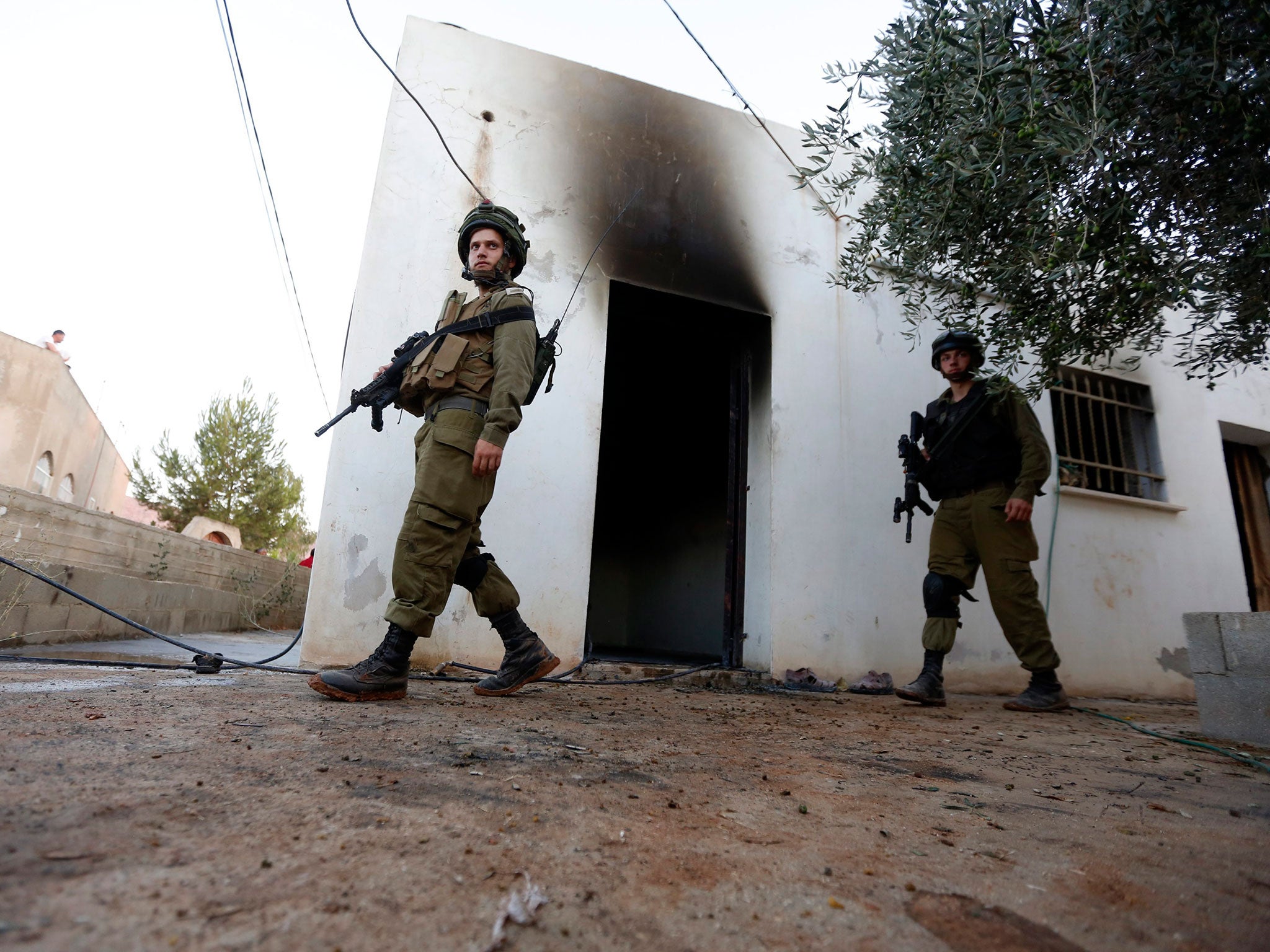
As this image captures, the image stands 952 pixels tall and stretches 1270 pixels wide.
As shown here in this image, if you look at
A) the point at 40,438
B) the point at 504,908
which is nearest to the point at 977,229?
the point at 504,908

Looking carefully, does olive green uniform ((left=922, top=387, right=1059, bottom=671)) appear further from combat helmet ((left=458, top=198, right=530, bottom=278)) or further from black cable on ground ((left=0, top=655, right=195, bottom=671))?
black cable on ground ((left=0, top=655, right=195, bottom=671))

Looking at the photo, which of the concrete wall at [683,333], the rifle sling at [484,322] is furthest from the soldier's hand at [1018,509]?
the rifle sling at [484,322]

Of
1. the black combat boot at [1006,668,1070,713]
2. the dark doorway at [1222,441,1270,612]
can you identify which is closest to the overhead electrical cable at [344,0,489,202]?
the black combat boot at [1006,668,1070,713]

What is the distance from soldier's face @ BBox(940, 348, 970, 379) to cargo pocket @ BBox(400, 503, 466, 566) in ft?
8.40

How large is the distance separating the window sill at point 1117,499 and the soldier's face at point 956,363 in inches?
69.6

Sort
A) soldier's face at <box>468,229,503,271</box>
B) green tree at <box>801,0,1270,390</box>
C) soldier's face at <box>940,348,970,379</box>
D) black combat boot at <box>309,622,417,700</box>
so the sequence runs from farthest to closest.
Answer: soldier's face at <box>940,348,970,379</box> < soldier's face at <box>468,229,503,271</box> < black combat boot at <box>309,622,417,700</box> < green tree at <box>801,0,1270,390</box>

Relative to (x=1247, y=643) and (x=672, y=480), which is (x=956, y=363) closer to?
(x=1247, y=643)

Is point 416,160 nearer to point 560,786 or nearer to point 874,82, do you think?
point 874,82

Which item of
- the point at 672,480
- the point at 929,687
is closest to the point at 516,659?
the point at 929,687

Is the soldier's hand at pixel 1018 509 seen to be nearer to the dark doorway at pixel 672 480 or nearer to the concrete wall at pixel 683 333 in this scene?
the concrete wall at pixel 683 333

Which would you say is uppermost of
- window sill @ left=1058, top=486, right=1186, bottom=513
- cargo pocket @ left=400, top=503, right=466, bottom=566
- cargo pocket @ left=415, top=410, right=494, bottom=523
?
window sill @ left=1058, top=486, right=1186, bottom=513

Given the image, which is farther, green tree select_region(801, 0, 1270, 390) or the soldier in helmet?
the soldier in helmet

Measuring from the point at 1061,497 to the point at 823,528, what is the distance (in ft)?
6.25

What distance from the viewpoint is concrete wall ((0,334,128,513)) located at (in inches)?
540
